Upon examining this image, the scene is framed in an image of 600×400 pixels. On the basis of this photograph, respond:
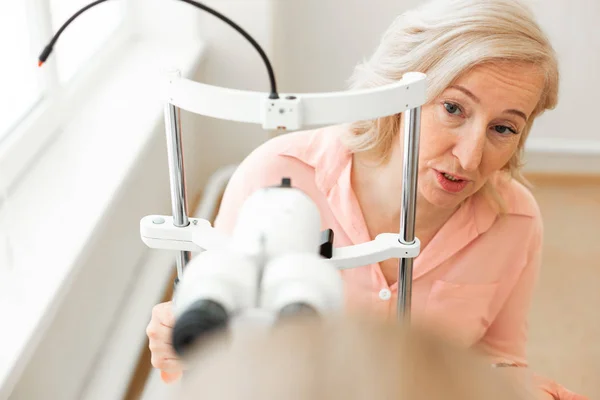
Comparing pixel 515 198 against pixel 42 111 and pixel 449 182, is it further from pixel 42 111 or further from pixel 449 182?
pixel 42 111

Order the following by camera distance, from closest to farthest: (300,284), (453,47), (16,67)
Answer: (300,284)
(453,47)
(16,67)

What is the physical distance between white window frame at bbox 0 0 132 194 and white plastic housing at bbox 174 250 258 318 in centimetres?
71

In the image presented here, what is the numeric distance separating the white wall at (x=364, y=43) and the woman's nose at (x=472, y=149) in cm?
106

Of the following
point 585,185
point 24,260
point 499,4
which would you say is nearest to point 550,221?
point 585,185

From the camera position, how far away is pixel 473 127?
1252 millimetres

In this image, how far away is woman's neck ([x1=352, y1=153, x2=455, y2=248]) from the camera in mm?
1338

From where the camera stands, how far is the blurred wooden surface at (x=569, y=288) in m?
2.08

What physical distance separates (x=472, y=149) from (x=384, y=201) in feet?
0.58

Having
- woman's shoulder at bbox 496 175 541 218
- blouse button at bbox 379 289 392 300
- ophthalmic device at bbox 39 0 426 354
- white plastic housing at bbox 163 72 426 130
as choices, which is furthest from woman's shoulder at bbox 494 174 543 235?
white plastic housing at bbox 163 72 426 130

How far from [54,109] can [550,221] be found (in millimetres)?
1541

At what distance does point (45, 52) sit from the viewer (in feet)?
2.80

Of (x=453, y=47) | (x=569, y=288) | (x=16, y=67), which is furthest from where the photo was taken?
(x=569, y=288)

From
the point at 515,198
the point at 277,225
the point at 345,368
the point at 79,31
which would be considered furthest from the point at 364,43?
the point at 345,368

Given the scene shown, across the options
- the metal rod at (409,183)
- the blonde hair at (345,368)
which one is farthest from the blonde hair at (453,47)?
the blonde hair at (345,368)
